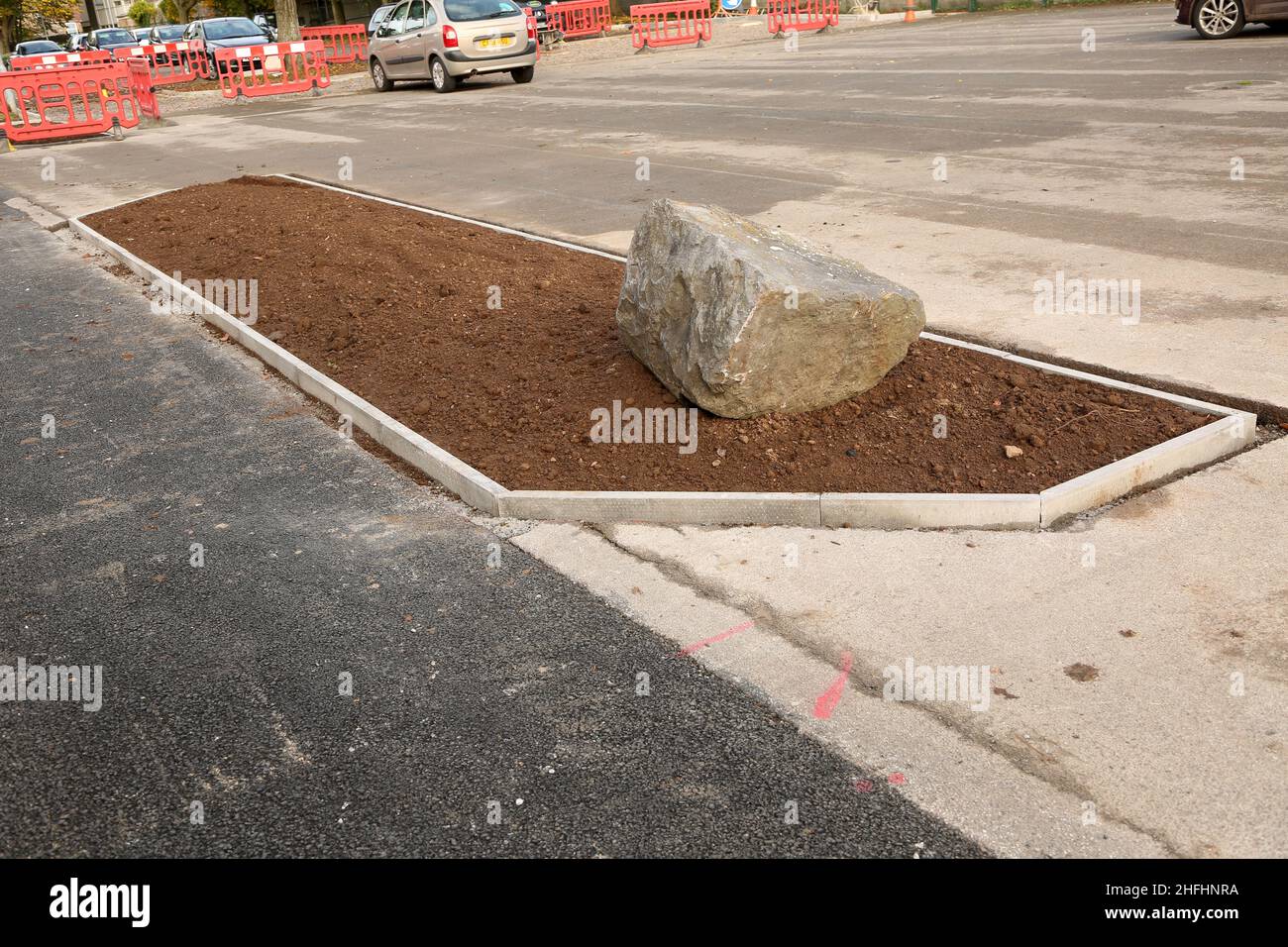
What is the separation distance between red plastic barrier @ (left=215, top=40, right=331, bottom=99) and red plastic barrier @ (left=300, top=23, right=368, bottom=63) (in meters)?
7.41

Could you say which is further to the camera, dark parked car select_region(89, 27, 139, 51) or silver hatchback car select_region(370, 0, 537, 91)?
dark parked car select_region(89, 27, 139, 51)

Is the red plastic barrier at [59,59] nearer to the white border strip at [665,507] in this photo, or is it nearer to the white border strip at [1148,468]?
the white border strip at [665,507]

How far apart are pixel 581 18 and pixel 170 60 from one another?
13647 millimetres

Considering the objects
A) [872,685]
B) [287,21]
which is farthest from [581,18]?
[872,685]

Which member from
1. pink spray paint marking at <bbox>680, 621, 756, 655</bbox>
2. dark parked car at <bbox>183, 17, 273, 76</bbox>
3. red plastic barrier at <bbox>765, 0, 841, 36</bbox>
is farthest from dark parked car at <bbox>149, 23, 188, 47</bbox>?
pink spray paint marking at <bbox>680, 621, 756, 655</bbox>

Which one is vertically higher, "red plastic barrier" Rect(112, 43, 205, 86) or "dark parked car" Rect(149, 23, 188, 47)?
"dark parked car" Rect(149, 23, 188, 47)

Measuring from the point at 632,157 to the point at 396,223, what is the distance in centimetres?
469

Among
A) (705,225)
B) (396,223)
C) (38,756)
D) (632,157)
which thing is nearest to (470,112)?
(632,157)

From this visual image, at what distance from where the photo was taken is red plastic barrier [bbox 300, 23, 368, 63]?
39.6 meters

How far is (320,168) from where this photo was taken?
648 inches

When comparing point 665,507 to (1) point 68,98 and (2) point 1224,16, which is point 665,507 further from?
(1) point 68,98

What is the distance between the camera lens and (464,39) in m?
25.3

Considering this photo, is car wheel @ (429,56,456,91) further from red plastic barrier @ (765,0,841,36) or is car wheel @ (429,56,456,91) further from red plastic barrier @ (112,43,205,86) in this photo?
red plastic barrier @ (112,43,205,86)
